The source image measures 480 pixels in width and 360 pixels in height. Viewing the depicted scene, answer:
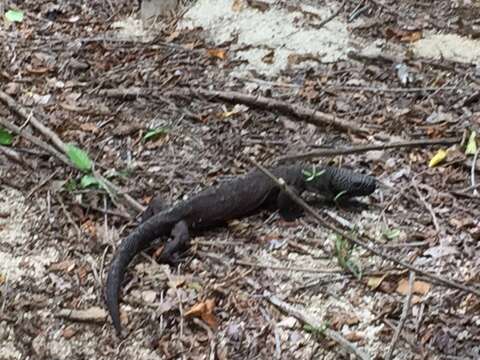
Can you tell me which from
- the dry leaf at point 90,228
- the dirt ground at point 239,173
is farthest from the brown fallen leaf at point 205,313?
the dry leaf at point 90,228

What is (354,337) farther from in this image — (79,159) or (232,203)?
(79,159)

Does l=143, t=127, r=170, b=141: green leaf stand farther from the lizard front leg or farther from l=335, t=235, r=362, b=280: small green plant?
l=335, t=235, r=362, b=280: small green plant

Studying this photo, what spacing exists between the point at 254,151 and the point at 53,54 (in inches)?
89.0

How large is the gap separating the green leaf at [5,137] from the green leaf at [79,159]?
52 centimetres

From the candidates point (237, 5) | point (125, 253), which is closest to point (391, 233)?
point (125, 253)

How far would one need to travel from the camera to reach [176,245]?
504 cm

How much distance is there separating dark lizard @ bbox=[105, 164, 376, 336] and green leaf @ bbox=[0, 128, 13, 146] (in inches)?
54.3

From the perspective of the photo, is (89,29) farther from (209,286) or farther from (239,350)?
(239,350)

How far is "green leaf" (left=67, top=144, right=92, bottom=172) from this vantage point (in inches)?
225

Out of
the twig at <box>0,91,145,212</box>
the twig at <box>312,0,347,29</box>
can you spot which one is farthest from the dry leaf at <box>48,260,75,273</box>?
the twig at <box>312,0,347,29</box>

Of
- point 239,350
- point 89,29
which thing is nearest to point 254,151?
point 239,350

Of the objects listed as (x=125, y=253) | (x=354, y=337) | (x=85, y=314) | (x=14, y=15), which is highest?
(x=14, y=15)

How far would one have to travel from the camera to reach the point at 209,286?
4.83m

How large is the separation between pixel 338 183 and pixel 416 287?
0.96m
